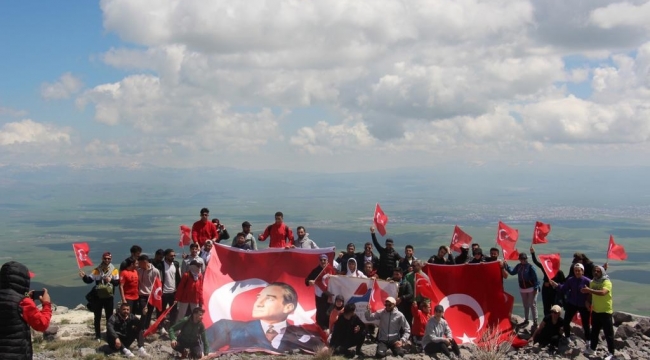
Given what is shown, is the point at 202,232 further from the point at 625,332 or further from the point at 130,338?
the point at 625,332

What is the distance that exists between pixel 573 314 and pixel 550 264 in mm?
1482

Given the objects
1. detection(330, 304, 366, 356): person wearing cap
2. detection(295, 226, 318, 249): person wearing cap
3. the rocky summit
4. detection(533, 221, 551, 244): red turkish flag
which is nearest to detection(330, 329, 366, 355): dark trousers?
detection(330, 304, 366, 356): person wearing cap

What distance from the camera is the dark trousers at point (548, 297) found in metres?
14.4

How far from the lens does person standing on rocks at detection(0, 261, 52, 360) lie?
7.01 metres

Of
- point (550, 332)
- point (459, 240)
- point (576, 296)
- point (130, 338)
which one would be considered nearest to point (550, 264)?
point (576, 296)

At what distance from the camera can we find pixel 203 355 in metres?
12.2

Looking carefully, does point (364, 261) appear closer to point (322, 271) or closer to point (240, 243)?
point (322, 271)

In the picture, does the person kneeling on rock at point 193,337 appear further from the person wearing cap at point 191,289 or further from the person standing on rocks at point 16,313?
the person standing on rocks at point 16,313

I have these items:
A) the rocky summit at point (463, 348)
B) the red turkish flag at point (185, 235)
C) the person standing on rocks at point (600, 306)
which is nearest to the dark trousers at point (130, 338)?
the rocky summit at point (463, 348)

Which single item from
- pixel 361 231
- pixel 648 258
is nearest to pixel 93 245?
pixel 361 231

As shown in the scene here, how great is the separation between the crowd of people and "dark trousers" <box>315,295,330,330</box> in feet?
0.08

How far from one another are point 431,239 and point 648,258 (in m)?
56.9

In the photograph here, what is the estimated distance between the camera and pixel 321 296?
14344mm

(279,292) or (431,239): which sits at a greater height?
(279,292)
